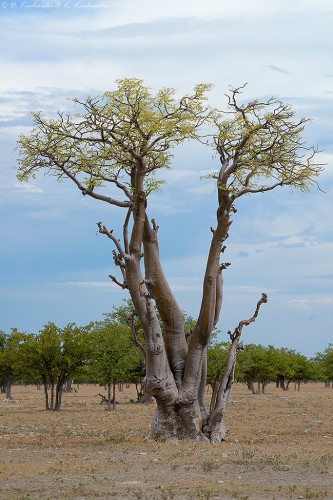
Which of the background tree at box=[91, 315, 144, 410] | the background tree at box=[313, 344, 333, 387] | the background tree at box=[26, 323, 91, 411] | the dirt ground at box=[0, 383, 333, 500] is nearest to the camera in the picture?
the dirt ground at box=[0, 383, 333, 500]

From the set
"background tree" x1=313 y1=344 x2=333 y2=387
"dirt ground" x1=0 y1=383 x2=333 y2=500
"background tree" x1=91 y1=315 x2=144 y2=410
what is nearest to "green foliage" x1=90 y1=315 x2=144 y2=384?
"background tree" x1=91 y1=315 x2=144 y2=410

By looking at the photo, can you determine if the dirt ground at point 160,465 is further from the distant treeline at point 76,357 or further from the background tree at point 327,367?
the background tree at point 327,367

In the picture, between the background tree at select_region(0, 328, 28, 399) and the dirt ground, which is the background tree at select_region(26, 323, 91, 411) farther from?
the dirt ground

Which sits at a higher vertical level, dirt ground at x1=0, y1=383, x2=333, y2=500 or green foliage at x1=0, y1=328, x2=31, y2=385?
green foliage at x1=0, y1=328, x2=31, y2=385

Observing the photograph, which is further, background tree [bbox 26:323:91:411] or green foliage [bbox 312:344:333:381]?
green foliage [bbox 312:344:333:381]

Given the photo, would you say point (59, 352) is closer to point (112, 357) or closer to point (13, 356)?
point (112, 357)

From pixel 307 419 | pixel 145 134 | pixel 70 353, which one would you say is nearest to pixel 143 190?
pixel 145 134

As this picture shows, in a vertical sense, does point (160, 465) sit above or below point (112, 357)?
below

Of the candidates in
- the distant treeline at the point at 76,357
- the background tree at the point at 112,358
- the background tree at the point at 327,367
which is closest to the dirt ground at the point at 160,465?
the distant treeline at the point at 76,357

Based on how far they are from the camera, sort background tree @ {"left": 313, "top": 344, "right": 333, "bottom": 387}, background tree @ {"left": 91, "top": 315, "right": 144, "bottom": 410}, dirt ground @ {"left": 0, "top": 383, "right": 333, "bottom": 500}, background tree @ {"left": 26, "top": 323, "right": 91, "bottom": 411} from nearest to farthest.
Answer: dirt ground @ {"left": 0, "top": 383, "right": 333, "bottom": 500} < background tree @ {"left": 26, "top": 323, "right": 91, "bottom": 411} < background tree @ {"left": 91, "top": 315, "right": 144, "bottom": 410} < background tree @ {"left": 313, "top": 344, "right": 333, "bottom": 387}

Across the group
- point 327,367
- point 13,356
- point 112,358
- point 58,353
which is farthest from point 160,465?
point 327,367

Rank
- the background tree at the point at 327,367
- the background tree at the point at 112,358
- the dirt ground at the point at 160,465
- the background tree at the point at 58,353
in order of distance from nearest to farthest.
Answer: the dirt ground at the point at 160,465 < the background tree at the point at 58,353 < the background tree at the point at 112,358 < the background tree at the point at 327,367

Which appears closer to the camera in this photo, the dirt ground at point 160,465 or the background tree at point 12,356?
the dirt ground at point 160,465

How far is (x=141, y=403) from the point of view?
2315 inches
